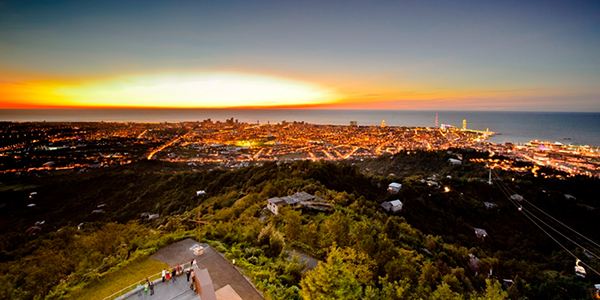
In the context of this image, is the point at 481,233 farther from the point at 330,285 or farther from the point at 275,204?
the point at 330,285

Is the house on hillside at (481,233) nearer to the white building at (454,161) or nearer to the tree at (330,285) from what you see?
the white building at (454,161)

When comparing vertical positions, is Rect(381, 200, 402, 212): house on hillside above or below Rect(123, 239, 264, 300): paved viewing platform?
below

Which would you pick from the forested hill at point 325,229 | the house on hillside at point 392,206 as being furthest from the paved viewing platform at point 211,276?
the house on hillside at point 392,206

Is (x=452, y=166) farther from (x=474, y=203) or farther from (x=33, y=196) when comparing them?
(x=33, y=196)

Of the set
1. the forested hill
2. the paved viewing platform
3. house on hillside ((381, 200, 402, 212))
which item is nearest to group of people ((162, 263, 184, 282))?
the paved viewing platform

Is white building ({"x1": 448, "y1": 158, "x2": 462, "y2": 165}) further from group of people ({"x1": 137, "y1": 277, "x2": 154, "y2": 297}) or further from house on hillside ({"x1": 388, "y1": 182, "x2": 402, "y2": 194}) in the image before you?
group of people ({"x1": 137, "y1": 277, "x2": 154, "y2": 297})

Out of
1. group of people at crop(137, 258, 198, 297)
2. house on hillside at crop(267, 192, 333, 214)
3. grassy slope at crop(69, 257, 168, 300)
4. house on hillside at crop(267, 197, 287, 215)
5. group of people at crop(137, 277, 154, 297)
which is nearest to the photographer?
group of people at crop(137, 277, 154, 297)

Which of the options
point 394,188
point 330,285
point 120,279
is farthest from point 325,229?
point 394,188
